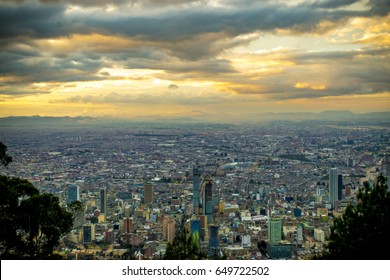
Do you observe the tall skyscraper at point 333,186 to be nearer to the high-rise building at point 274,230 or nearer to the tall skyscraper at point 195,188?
the high-rise building at point 274,230

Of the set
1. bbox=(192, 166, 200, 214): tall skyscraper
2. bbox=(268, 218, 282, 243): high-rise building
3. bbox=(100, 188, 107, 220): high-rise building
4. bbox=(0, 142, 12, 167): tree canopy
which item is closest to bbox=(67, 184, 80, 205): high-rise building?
bbox=(100, 188, 107, 220): high-rise building

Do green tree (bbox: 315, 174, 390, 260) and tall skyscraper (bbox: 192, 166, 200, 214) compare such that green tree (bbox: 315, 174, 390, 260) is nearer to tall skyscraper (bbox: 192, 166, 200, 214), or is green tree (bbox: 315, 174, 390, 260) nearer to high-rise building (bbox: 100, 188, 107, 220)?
tall skyscraper (bbox: 192, 166, 200, 214)

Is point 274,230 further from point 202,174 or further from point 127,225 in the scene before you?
point 127,225
